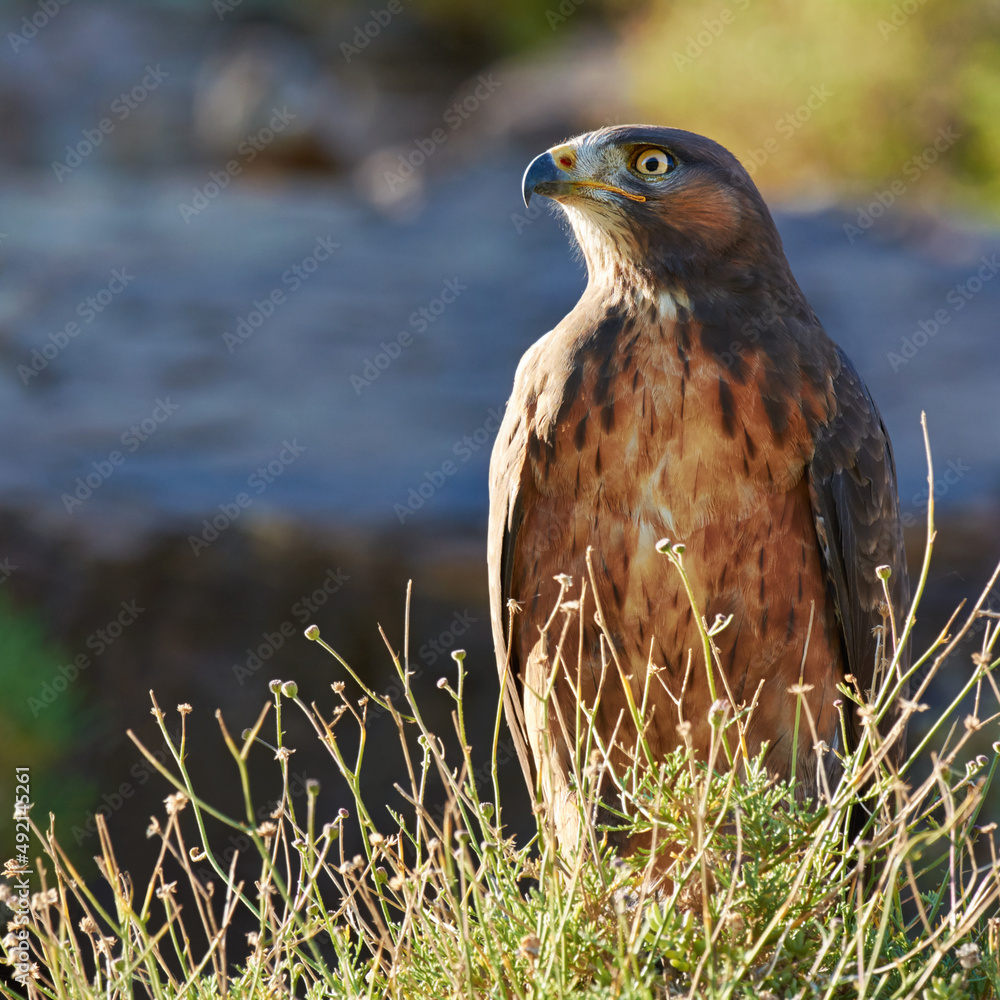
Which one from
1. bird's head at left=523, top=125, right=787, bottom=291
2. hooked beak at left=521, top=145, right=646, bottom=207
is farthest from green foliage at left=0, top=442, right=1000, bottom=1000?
hooked beak at left=521, top=145, right=646, bottom=207

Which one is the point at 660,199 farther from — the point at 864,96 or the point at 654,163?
the point at 864,96

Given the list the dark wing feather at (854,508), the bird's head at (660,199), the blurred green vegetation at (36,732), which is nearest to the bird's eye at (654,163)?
the bird's head at (660,199)

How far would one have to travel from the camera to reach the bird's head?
358cm

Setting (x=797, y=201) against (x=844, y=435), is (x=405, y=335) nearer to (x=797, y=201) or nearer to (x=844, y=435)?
(x=797, y=201)

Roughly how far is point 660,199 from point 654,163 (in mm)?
139

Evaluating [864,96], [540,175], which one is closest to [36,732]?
[540,175]

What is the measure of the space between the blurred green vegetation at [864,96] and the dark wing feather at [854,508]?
41.7 feet

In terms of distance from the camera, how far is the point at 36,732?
19.9ft

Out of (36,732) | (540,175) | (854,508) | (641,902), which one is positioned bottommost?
(36,732)

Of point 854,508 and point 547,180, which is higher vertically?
point 547,180

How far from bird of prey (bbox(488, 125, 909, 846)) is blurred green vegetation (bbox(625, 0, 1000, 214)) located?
12.8 meters

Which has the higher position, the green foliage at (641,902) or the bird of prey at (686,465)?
the bird of prey at (686,465)

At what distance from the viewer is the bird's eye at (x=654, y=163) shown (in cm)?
362

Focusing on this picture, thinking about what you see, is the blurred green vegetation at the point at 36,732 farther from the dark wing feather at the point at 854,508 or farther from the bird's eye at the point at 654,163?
the bird's eye at the point at 654,163
